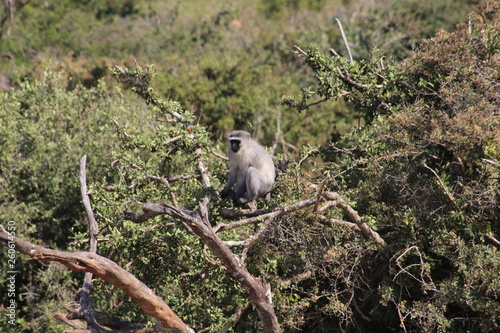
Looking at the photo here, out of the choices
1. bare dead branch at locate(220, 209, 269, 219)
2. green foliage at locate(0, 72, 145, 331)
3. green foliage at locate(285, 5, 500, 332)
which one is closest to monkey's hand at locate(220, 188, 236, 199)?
bare dead branch at locate(220, 209, 269, 219)

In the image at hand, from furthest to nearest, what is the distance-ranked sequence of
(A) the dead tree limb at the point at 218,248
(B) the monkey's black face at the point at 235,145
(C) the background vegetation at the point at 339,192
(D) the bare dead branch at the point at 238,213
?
(B) the monkey's black face at the point at 235,145
(D) the bare dead branch at the point at 238,213
(C) the background vegetation at the point at 339,192
(A) the dead tree limb at the point at 218,248

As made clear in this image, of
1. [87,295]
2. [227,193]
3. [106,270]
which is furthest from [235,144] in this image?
[106,270]

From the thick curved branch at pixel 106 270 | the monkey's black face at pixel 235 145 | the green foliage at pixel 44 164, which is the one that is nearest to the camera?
the thick curved branch at pixel 106 270

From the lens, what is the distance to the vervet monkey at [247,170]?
7.88 meters

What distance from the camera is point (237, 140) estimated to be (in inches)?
330

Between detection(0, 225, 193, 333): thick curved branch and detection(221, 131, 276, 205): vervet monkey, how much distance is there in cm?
221

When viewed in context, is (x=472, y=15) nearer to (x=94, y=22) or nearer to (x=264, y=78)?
(x=264, y=78)

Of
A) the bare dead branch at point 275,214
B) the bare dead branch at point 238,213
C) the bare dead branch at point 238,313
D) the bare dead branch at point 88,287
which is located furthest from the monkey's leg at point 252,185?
the bare dead branch at point 88,287

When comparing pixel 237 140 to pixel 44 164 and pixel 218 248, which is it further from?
pixel 44 164

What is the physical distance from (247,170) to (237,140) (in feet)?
1.83

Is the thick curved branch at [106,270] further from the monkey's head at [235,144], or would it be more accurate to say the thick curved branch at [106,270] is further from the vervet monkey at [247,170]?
the monkey's head at [235,144]

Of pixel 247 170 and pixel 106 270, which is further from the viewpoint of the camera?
pixel 247 170

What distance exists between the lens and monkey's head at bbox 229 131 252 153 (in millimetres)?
8312

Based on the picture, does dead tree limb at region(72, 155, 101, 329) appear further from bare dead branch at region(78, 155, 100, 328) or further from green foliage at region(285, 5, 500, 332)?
green foliage at region(285, 5, 500, 332)
